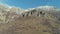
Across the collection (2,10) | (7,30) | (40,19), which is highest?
(2,10)

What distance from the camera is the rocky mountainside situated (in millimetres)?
11492

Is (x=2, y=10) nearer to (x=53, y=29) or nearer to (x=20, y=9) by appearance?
(x=20, y=9)

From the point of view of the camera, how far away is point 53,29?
11.3 metres

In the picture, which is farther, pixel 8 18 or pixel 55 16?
pixel 8 18

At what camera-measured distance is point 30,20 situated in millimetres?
12547

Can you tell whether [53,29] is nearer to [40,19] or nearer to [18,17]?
[40,19]

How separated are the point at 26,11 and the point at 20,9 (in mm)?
580

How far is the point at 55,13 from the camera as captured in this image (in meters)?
12.4

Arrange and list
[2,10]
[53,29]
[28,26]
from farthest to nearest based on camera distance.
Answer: [2,10], [28,26], [53,29]

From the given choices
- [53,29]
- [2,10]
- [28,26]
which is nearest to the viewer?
[53,29]

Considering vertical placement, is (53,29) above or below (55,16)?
below

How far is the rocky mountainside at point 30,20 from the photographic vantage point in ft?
37.7

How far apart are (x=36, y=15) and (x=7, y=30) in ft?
9.47

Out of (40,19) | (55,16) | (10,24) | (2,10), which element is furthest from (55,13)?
(2,10)
